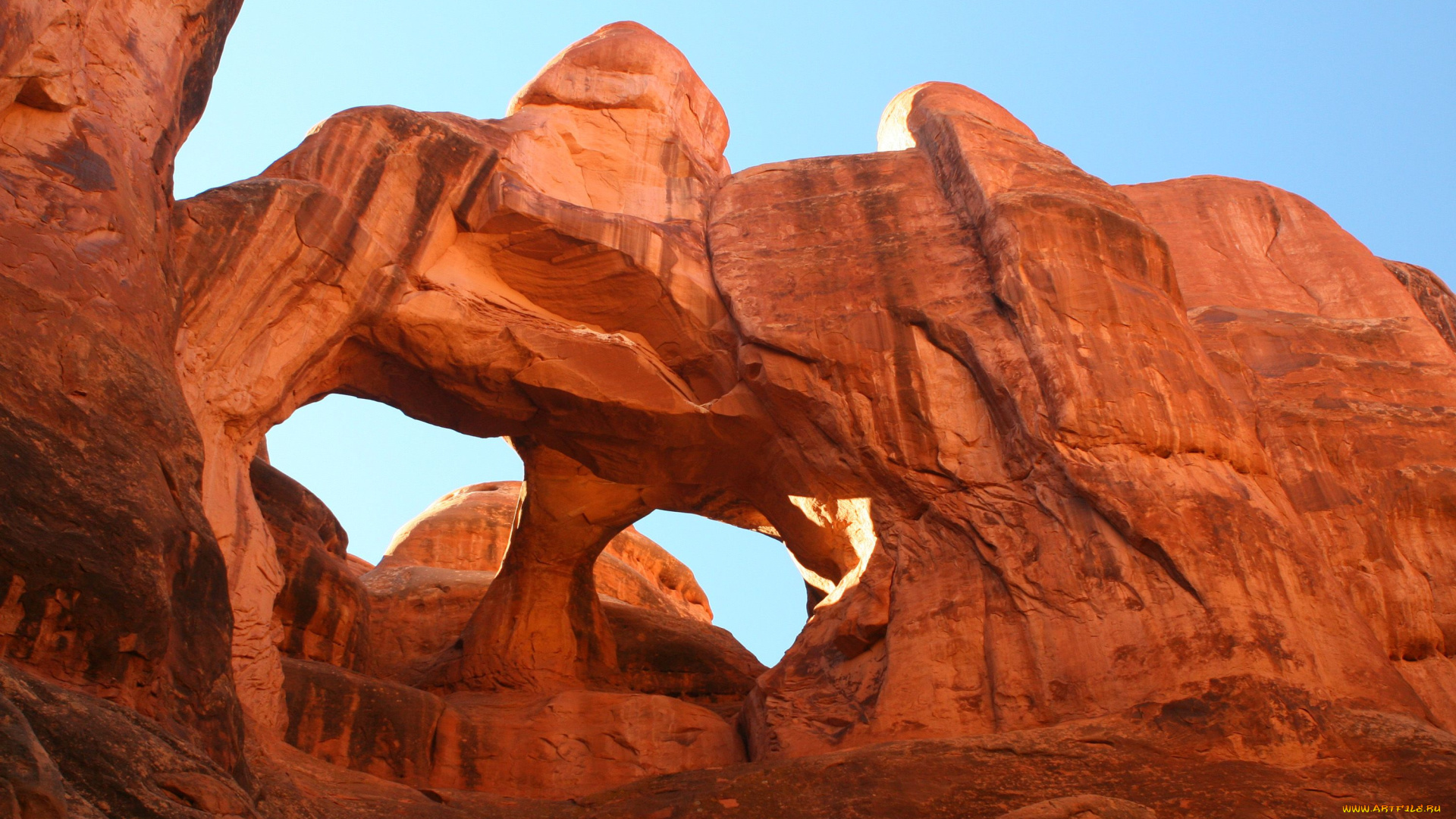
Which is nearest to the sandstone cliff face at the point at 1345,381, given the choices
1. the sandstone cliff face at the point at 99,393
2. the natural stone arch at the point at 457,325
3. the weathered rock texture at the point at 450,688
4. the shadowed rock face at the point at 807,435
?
the shadowed rock face at the point at 807,435

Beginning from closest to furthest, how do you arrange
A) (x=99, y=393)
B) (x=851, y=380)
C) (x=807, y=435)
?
(x=99, y=393)
(x=851, y=380)
(x=807, y=435)

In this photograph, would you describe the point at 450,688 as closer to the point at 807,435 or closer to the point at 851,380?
the point at 807,435

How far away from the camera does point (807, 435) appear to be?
583 inches

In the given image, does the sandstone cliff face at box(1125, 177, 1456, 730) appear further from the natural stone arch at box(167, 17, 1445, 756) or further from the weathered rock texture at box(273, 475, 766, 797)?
the weathered rock texture at box(273, 475, 766, 797)

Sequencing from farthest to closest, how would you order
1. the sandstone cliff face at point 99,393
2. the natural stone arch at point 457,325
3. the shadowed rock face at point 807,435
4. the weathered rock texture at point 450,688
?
the weathered rock texture at point 450,688 → the natural stone arch at point 457,325 → the shadowed rock face at point 807,435 → the sandstone cliff face at point 99,393

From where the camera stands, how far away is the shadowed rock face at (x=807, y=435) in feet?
31.0

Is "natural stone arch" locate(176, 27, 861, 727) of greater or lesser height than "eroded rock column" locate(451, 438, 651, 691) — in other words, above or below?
above

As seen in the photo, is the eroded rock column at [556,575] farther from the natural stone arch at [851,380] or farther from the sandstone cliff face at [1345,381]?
the sandstone cliff face at [1345,381]

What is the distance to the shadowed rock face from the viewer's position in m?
9.44

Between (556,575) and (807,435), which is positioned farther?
(556,575)

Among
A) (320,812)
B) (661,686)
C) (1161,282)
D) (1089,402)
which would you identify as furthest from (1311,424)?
(320,812)

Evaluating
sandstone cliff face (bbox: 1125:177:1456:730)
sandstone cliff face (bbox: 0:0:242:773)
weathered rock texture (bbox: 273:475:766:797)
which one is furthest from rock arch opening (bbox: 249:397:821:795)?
sandstone cliff face (bbox: 1125:177:1456:730)

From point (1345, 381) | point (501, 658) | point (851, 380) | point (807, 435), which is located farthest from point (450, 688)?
point (1345, 381)

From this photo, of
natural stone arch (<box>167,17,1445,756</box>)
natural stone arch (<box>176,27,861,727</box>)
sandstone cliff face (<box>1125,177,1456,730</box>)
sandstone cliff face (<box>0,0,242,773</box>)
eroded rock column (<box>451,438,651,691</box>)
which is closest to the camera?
sandstone cliff face (<box>0,0,242,773</box>)
